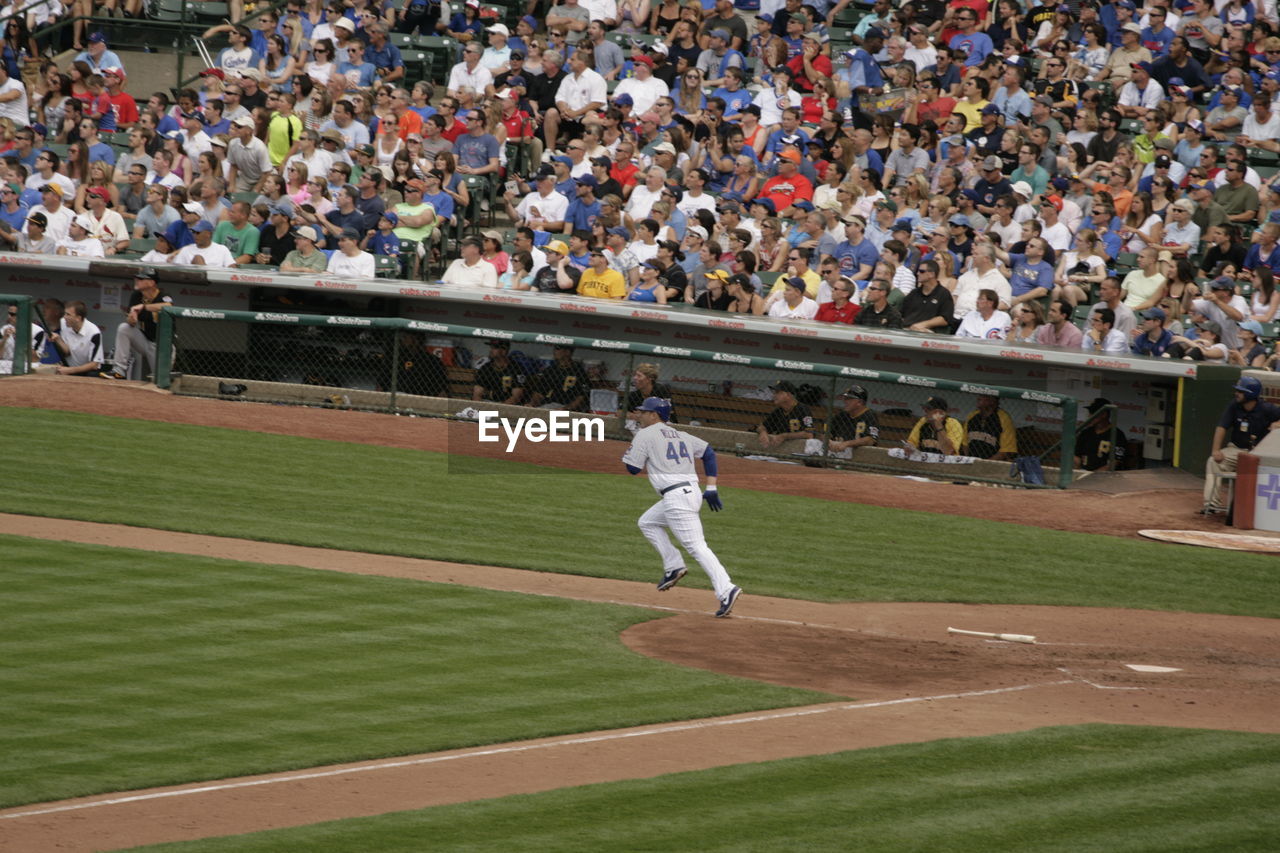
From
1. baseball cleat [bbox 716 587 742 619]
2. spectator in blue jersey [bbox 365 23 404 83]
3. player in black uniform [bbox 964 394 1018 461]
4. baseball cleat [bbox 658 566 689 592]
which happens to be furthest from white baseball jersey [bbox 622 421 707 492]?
spectator in blue jersey [bbox 365 23 404 83]

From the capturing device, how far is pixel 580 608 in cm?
1230

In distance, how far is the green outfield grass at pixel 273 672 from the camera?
847 cm

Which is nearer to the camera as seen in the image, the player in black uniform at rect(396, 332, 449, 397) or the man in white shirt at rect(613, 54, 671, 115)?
the player in black uniform at rect(396, 332, 449, 397)

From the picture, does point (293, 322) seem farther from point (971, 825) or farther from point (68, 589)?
point (971, 825)

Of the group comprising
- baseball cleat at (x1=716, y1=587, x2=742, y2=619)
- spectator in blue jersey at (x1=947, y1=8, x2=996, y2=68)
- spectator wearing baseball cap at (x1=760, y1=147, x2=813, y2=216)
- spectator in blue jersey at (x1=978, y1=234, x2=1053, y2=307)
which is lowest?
baseball cleat at (x1=716, y1=587, x2=742, y2=619)

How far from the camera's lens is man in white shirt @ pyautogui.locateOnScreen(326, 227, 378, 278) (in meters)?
20.4

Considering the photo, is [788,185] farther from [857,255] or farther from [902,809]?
[902,809]

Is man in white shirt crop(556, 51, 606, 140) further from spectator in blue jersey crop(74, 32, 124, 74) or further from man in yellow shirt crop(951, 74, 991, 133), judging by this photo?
spectator in blue jersey crop(74, 32, 124, 74)

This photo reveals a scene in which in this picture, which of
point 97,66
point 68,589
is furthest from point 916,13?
point 68,589

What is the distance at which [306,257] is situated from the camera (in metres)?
20.5

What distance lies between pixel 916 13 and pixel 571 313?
8.01 metres

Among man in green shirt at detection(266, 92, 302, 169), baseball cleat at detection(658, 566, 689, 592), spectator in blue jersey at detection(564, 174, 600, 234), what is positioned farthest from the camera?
man in green shirt at detection(266, 92, 302, 169)

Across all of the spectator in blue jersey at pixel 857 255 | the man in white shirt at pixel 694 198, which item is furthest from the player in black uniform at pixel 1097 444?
the man in white shirt at pixel 694 198

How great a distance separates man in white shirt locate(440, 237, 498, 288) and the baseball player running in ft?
26.4
